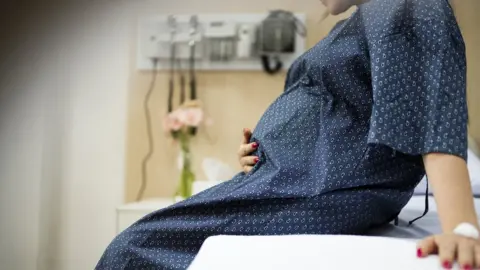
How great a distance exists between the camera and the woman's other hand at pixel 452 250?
0.48m

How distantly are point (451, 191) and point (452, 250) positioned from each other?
74mm

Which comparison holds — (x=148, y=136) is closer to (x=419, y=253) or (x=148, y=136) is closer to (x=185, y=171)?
(x=185, y=171)

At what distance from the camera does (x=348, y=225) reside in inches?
27.1

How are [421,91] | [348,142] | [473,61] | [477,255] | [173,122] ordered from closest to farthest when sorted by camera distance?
[477,255] < [421,91] < [348,142] < [473,61] < [173,122]

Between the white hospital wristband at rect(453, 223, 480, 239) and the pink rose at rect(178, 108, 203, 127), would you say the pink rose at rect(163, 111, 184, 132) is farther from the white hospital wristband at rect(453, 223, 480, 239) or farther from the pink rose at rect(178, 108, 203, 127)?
the white hospital wristband at rect(453, 223, 480, 239)

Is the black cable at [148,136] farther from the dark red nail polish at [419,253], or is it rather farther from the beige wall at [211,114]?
the dark red nail polish at [419,253]

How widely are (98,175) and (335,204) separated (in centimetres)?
124

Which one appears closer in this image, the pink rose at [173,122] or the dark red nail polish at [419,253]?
the dark red nail polish at [419,253]

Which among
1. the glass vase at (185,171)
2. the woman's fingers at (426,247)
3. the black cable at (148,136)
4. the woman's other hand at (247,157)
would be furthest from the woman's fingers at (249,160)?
the black cable at (148,136)

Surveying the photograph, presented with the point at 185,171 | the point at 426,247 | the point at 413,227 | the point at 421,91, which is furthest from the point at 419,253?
the point at 185,171

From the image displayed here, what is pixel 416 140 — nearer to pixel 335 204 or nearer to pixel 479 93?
pixel 335 204

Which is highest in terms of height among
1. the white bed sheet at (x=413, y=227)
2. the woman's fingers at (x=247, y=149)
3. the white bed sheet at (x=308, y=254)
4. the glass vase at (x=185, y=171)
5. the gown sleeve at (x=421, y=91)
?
the gown sleeve at (x=421, y=91)

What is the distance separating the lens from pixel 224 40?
168 centimetres

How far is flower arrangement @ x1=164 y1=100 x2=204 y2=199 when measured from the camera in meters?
1.70
